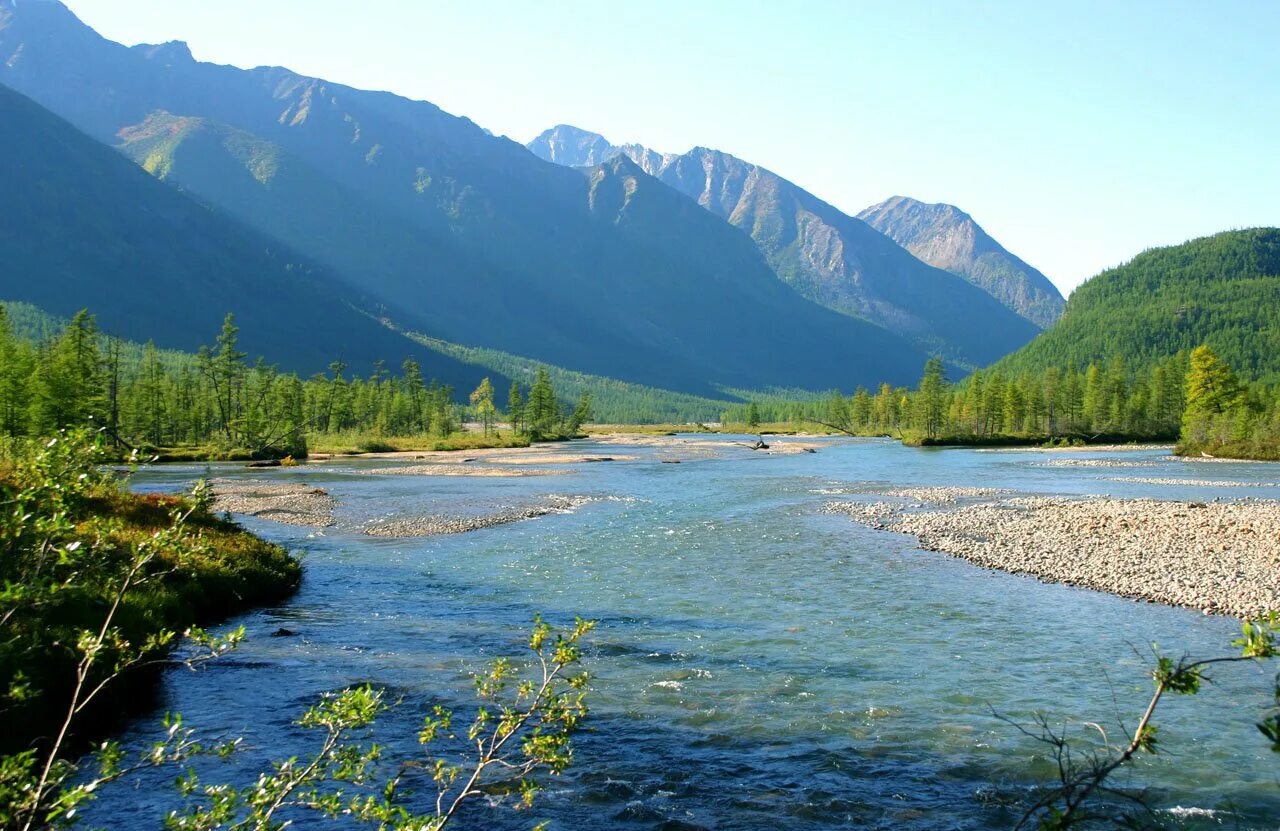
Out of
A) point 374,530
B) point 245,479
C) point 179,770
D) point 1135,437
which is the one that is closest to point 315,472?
point 245,479

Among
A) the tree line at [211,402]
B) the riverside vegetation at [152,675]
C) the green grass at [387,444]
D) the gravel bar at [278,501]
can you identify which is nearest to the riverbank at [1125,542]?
the riverside vegetation at [152,675]

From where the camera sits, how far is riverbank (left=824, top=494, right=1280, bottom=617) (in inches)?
1060

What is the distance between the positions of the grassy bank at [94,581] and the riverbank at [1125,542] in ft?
88.0

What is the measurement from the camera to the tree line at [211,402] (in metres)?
70.7

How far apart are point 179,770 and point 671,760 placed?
27.9 ft

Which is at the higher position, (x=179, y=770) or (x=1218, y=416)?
(x=1218, y=416)

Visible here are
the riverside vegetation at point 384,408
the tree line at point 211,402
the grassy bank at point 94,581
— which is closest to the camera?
the grassy bank at point 94,581

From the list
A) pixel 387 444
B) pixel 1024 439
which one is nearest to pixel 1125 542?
pixel 387 444

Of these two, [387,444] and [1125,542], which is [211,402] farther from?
[1125,542]

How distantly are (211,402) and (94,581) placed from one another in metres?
133

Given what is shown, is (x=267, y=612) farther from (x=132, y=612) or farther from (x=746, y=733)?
(x=746, y=733)

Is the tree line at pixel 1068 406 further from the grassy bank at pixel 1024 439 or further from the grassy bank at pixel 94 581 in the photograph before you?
the grassy bank at pixel 94 581

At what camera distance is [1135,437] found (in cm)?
15375

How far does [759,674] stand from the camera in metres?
19.1
